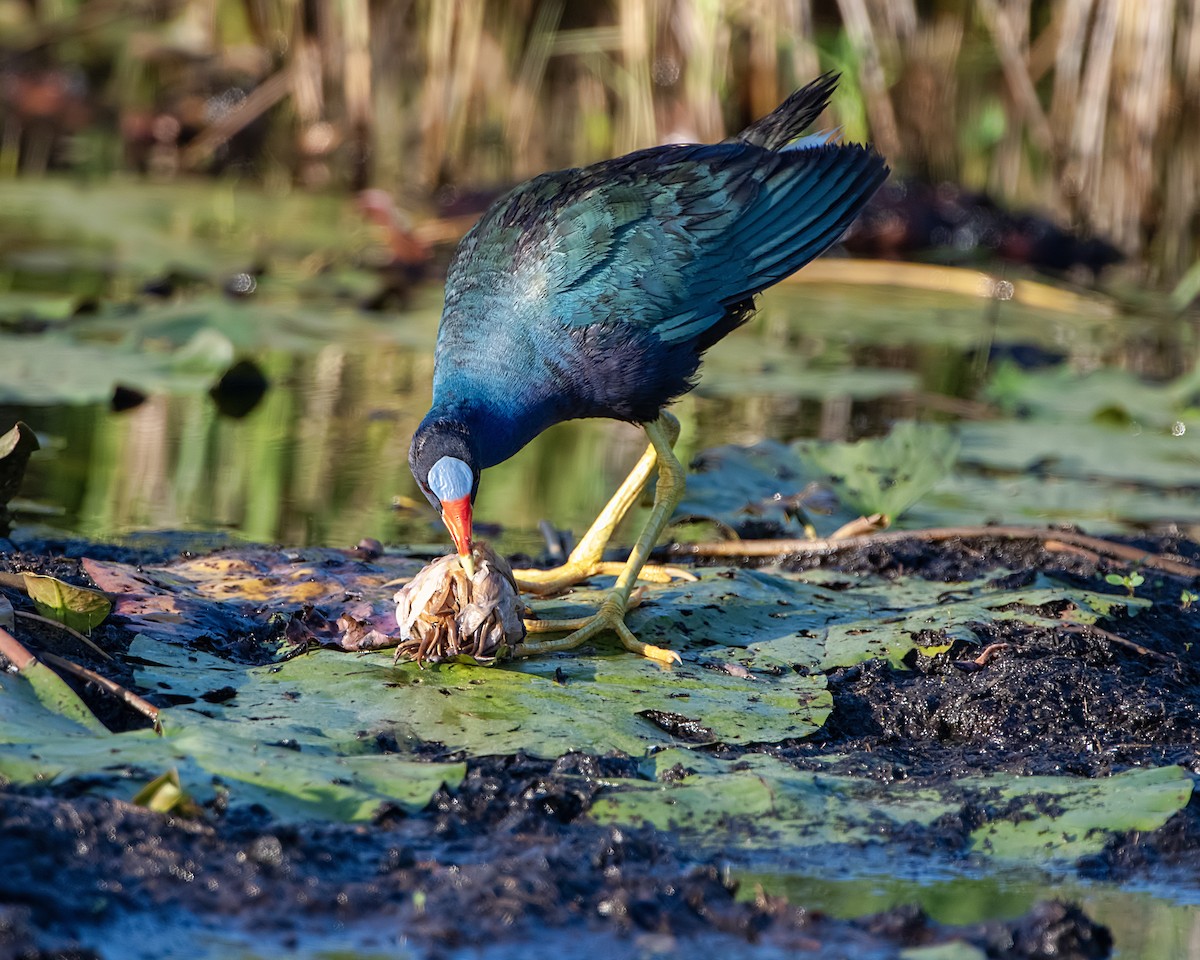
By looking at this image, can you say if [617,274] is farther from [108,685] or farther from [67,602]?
[108,685]

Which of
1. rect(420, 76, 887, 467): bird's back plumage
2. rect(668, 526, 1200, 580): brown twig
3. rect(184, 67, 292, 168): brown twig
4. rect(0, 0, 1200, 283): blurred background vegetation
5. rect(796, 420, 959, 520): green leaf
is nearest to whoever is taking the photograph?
rect(420, 76, 887, 467): bird's back plumage

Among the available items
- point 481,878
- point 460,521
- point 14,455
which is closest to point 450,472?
point 460,521

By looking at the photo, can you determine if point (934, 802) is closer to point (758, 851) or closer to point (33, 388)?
point (758, 851)

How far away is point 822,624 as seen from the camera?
3496 mm

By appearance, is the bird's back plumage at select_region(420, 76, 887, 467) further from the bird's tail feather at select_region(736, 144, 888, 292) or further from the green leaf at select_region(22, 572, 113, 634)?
the green leaf at select_region(22, 572, 113, 634)

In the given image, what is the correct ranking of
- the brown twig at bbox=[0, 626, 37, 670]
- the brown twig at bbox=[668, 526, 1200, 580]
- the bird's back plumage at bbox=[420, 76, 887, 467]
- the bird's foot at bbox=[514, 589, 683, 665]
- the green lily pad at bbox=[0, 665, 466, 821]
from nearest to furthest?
the green lily pad at bbox=[0, 665, 466, 821], the brown twig at bbox=[0, 626, 37, 670], the bird's foot at bbox=[514, 589, 683, 665], the bird's back plumage at bbox=[420, 76, 887, 467], the brown twig at bbox=[668, 526, 1200, 580]

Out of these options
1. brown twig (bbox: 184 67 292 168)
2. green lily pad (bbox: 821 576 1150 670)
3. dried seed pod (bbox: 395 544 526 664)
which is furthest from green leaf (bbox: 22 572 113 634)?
brown twig (bbox: 184 67 292 168)

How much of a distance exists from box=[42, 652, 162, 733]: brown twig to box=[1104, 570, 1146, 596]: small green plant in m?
2.20

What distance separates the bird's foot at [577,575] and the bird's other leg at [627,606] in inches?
5.0

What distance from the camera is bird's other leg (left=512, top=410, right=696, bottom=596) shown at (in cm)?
378

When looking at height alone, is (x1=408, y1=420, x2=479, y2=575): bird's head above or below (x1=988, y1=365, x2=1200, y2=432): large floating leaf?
above

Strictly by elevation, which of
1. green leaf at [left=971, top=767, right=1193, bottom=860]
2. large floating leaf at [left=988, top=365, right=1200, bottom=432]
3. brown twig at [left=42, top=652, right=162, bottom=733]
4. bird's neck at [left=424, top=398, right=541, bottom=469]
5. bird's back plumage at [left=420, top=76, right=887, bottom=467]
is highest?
bird's back plumage at [left=420, top=76, right=887, bottom=467]

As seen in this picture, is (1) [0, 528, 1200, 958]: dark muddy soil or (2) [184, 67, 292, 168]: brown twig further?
(2) [184, 67, 292, 168]: brown twig

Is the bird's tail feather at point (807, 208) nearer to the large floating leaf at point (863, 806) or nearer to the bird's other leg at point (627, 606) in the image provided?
the bird's other leg at point (627, 606)
